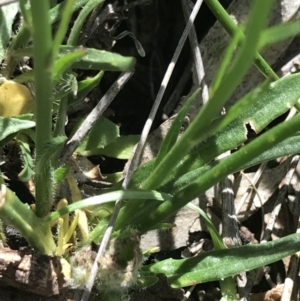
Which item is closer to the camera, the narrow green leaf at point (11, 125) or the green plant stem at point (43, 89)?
the green plant stem at point (43, 89)

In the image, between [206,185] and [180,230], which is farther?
[180,230]

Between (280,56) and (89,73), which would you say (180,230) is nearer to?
(89,73)

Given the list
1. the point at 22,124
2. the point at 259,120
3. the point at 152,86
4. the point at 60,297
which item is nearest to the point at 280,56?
the point at 152,86

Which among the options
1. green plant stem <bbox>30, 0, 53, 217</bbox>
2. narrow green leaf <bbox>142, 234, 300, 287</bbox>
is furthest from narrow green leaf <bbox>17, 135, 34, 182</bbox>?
narrow green leaf <bbox>142, 234, 300, 287</bbox>

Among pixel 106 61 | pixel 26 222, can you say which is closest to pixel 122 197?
pixel 26 222

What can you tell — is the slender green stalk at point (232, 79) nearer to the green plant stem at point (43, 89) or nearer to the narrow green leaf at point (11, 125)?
the green plant stem at point (43, 89)

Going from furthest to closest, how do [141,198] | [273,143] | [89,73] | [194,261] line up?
[89,73], [194,261], [141,198], [273,143]

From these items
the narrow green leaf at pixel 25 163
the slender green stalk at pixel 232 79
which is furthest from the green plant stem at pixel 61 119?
the slender green stalk at pixel 232 79

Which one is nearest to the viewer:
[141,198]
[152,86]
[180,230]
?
[141,198]

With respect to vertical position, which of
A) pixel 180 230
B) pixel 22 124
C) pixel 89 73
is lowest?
pixel 180 230
